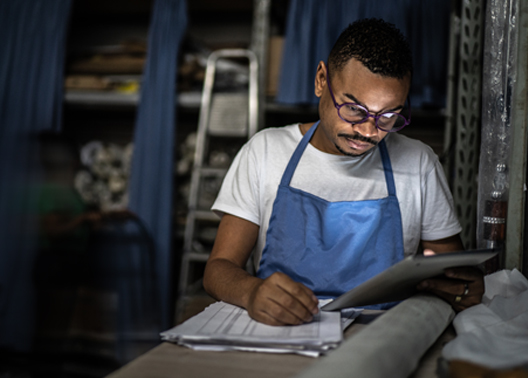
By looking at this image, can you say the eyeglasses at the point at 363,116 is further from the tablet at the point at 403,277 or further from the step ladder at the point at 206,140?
the step ladder at the point at 206,140

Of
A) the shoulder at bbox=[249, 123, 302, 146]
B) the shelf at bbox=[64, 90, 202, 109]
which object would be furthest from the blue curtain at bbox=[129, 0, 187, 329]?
the shoulder at bbox=[249, 123, 302, 146]

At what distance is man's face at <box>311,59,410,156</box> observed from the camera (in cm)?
107

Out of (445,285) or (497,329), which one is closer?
(497,329)

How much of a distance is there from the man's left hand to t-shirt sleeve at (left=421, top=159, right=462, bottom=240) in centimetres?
38

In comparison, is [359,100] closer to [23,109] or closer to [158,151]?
[158,151]

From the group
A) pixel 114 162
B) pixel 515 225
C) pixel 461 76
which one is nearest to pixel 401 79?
pixel 515 225

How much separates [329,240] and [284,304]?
0.46 metres

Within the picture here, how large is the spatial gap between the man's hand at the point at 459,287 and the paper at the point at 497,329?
6 cm

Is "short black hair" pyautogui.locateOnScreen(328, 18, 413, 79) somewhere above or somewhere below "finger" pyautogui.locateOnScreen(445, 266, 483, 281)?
above

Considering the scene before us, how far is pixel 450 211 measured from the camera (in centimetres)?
130

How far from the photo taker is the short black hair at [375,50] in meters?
1.07

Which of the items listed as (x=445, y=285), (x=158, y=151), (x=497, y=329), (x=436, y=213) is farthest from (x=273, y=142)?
(x=158, y=151)

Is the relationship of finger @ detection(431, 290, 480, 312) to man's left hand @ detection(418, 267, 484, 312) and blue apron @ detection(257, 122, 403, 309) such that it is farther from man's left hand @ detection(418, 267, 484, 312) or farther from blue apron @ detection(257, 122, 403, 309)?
blue apron @ detection(257, 122, 403, 309)

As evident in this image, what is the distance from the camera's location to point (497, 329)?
731 mm
